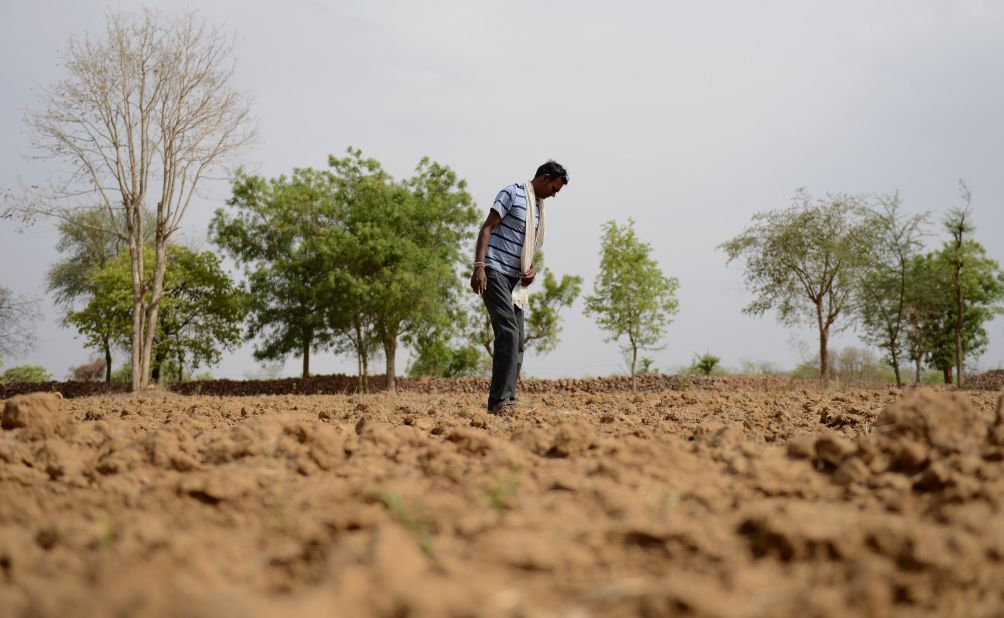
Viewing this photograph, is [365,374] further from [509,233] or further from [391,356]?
[509,233]

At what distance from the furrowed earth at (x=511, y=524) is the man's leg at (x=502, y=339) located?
9.76ft

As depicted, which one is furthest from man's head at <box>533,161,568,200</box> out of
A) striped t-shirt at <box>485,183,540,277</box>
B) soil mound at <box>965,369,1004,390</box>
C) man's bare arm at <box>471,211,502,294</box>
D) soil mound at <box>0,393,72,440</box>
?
soil mound at <box>965,369,1004,390</box>

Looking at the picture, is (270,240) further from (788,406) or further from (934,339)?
(934,339)

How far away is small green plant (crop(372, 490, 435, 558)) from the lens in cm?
191

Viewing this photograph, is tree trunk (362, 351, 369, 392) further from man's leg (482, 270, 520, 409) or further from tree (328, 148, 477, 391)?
man's leg (482, 270, 520, 409)

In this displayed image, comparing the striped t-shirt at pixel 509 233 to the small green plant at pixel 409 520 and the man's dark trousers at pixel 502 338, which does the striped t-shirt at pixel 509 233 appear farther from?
the small green plant at pixel 409 520

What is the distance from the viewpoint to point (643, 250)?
29.2 meters

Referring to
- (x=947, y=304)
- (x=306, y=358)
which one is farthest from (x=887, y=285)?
(x=306, y=358)

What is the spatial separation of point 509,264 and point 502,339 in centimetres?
73

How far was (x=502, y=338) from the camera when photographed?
6.67 metres

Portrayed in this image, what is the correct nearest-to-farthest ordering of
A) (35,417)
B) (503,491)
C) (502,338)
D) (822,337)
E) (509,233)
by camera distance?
(503,491) < (35,417) < (502,338) < (509,233) < (822,337)

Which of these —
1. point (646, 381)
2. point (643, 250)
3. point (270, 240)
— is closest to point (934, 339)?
point (643, 250)

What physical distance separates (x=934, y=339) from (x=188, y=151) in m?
32.7

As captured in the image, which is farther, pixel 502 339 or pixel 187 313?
pixel 187 313
